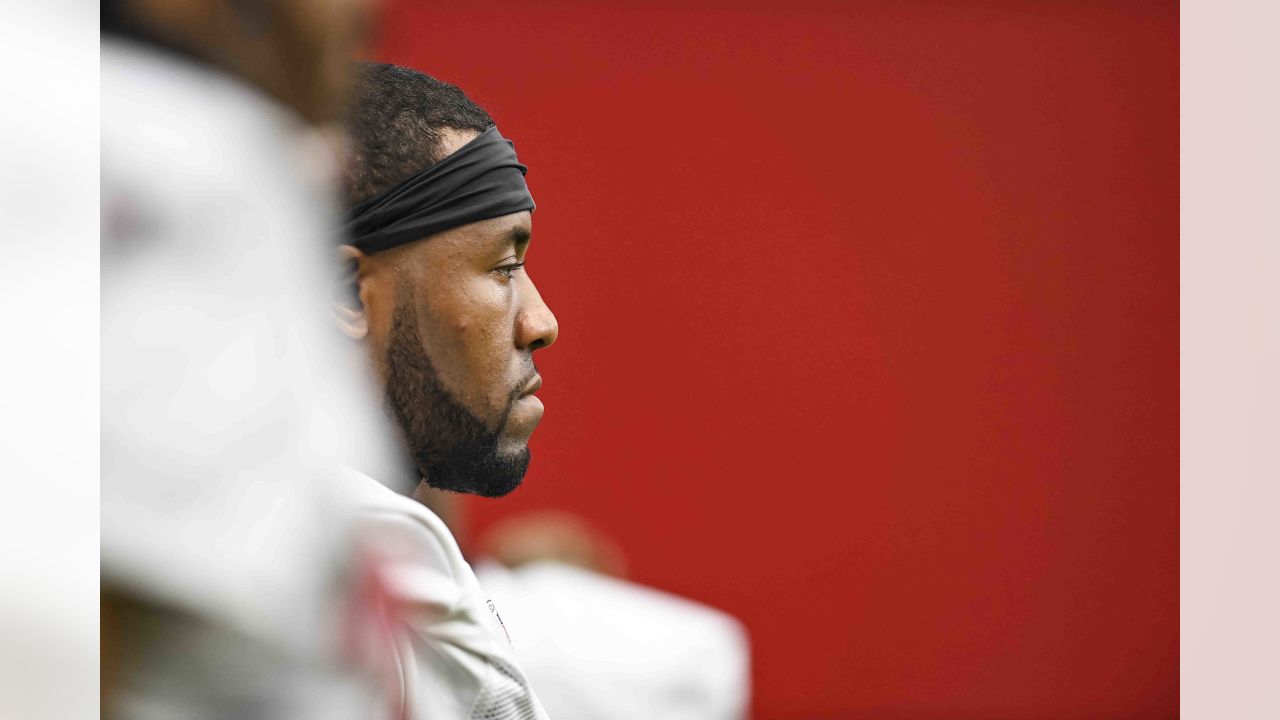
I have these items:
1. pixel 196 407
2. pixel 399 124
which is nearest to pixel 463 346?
pixel 399 124

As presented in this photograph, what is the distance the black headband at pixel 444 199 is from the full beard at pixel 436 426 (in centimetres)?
4

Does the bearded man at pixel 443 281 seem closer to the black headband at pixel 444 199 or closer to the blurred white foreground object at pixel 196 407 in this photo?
the black headband at pixel 444 199

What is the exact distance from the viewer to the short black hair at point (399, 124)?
57 cm

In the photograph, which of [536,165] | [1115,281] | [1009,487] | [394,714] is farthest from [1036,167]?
[394,714]

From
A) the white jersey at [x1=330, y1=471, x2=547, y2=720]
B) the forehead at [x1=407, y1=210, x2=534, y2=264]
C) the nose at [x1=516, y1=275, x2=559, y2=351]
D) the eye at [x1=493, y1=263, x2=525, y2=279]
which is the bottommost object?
the white jersey at [x1=330, y1=471, x2=547, y2=720]

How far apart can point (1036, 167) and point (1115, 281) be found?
0.56 feet

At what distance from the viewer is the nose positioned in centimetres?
61

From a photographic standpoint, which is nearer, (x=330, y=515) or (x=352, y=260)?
(x=330, y=515)

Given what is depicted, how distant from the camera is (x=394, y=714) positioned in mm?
431

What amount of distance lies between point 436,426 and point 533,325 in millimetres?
74

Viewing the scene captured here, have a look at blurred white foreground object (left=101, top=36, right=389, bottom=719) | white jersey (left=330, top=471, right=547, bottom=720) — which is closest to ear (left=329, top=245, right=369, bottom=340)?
white jersey (left=330, top=471, right=547, bottom=720)

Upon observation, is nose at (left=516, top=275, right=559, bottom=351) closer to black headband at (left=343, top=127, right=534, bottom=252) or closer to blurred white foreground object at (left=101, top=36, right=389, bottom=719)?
black headband at (left=343, top=127, right=534, bottom=252)
